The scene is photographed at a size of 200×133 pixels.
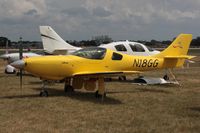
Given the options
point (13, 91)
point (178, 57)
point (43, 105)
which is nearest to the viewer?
point (43, 105)

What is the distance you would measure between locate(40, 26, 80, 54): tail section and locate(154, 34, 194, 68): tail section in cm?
919

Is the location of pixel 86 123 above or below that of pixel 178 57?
below

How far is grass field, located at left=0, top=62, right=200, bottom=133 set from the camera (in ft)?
24.9

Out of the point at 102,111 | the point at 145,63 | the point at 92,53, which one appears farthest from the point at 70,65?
the point at 145,63

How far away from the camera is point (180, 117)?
8742 millimetres

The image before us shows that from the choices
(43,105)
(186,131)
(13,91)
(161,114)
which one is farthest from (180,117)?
(13,91)

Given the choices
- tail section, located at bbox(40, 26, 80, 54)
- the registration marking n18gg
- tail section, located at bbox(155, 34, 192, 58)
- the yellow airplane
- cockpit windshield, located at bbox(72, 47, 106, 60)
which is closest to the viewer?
the yellow airplane

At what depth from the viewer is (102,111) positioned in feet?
31.2

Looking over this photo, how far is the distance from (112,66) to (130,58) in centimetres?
111

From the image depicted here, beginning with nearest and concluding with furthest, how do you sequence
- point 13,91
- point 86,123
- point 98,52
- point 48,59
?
point 86,123 → point 48,59 → point 98,52 → point 13,91

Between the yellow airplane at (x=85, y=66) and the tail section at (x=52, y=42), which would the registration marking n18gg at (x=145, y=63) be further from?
the tail section at (x=52, y=42)

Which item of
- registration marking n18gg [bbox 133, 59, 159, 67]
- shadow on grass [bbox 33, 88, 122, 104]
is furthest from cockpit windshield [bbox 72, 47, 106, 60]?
registration marking n18gg [bbox 133, 59, 159, 67]

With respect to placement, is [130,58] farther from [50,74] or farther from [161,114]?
[161,114]

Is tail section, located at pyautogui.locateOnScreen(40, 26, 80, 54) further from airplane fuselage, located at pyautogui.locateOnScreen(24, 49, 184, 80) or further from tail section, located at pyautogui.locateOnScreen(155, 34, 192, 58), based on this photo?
airplane fuselage, located at pyautogui.locateOnScreen(24, 49, 184, 80)
